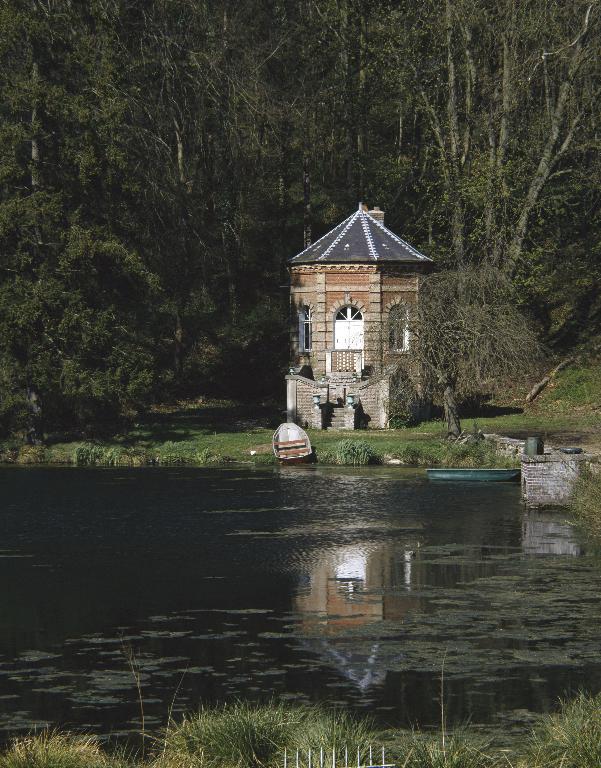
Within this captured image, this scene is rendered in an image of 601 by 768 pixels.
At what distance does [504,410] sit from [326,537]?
2479 cm

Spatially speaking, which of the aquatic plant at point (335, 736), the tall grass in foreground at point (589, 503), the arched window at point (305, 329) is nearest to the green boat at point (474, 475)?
the tall grass in foreground at point (589, 503)

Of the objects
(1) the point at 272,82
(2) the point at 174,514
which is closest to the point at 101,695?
(2) the point at 174,514

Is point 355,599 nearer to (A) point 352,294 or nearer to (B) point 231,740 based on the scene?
(B) point 231,740

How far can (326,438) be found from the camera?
44.9 m

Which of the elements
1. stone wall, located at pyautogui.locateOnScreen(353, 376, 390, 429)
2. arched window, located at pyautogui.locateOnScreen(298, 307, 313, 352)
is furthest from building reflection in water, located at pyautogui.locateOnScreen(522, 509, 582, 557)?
arched window, located at pyautogui.locateOnScreen(298, 307, 313, 352)

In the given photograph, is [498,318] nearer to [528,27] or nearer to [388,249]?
[388,249]

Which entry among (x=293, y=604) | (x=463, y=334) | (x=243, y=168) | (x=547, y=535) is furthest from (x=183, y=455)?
(x=293, y=604)

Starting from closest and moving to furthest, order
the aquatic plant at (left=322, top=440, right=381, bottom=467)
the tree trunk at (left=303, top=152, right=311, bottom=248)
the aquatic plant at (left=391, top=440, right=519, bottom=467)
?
the aquatic plant at (left=391, top=440, right=519, bottom=467) → the aquatic plant at (left=322, top=440, right=381, bottom=467) → the tree trunk at (left=303, top=152, right=311, bottom=248)

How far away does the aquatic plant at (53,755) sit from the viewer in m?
11.8

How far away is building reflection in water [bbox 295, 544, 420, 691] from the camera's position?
55.3 ft

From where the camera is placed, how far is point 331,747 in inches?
466

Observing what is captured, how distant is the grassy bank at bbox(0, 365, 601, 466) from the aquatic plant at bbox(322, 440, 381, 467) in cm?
3

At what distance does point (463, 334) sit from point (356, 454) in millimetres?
5476

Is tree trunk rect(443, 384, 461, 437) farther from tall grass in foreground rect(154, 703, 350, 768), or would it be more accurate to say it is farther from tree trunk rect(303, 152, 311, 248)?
tall grass in foreground rect(154, 703, 350, 768)
